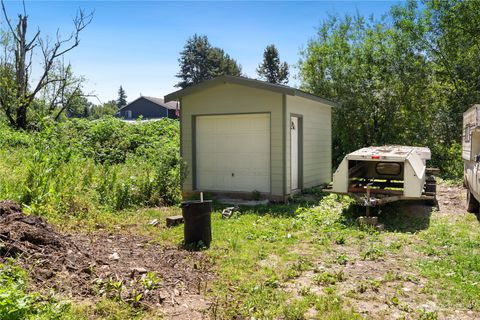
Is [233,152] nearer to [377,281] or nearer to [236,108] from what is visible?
[236,108]

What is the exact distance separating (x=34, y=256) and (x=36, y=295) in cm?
83

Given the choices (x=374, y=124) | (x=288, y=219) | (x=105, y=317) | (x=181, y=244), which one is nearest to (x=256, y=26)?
(x=374, y=124)

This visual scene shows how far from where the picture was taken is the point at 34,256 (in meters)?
4.11

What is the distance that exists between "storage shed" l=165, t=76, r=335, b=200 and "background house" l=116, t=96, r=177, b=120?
121 feet

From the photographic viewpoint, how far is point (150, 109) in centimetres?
4906

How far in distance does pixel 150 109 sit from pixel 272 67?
16.2 meters

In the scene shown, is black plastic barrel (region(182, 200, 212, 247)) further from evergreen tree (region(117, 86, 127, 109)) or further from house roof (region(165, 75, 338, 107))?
evergreen tree (region(117, 86, 127, 109))

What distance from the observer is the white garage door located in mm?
9797

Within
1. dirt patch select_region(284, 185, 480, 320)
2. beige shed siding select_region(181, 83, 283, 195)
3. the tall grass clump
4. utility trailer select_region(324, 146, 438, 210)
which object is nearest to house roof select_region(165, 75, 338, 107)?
beige shed siding select_region(181, 83, 283, 195)

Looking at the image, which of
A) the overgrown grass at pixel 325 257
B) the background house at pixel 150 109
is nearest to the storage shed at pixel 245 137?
the overgrown grass at pixel 325 257

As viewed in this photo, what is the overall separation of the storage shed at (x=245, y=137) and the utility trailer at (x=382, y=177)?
5.60 feet

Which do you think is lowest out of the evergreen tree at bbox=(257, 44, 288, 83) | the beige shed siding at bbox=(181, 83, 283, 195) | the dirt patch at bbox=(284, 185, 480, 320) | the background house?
the dirt patch at bbox=(284, 185, 480, 320)

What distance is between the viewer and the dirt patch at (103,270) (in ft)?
12.5

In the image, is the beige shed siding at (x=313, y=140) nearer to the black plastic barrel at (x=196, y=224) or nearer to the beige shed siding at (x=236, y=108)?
the beige shed siding at (x=236, y=108)
